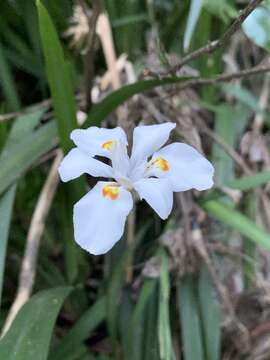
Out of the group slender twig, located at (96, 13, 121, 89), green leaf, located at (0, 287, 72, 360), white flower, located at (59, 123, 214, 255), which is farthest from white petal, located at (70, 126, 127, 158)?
slender twig, located at (96, 13, 121, 89)

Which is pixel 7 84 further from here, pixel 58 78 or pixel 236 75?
pixel 236 75

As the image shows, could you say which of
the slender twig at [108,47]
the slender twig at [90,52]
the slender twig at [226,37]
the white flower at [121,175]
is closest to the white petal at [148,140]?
the white flower at [121,175]

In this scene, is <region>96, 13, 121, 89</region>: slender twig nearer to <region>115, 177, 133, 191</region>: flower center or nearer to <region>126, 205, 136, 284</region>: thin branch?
<region>126, 205, 136, 284</region>: thin branch

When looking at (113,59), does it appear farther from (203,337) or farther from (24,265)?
(203,337)

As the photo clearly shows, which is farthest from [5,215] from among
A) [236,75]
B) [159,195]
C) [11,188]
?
[236,75]

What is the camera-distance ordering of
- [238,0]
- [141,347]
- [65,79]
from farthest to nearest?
[238,0] < [141,347] < [65,79]

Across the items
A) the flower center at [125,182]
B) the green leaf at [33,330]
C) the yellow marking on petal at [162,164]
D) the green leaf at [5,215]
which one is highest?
the yellow marking on petal at [162,164]

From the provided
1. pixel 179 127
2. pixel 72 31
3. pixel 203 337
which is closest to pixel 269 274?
pixel 203 337

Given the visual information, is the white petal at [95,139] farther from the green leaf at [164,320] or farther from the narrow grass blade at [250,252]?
the narrow grass blade at [250,252]
